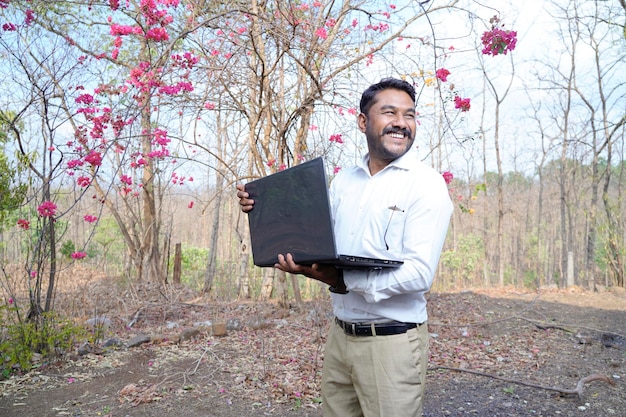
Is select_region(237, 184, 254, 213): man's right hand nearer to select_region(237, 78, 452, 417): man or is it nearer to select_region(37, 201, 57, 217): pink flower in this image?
select_region(237, 78, 452, 417): man

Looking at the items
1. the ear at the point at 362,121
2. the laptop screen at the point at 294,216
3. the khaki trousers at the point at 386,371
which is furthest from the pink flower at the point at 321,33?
the khaki trousers at the point at 386,371

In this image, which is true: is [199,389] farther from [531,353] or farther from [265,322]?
[531,353]

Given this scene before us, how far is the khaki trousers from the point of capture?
4.58 feet

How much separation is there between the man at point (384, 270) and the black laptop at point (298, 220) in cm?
5

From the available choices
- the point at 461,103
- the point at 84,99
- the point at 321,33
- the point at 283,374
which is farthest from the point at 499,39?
the point at 84,99

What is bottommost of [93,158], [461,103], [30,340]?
[30,340]

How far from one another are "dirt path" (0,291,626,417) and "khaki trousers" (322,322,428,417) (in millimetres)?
1914

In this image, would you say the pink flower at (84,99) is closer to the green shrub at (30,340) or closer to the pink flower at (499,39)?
the green shrub at (30,340)

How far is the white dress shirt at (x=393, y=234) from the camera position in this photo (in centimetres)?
132

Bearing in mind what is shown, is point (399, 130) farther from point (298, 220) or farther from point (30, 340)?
point (30, 340)

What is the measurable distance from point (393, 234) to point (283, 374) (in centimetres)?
282

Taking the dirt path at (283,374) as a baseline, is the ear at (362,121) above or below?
above

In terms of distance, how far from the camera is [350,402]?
1.55 metres

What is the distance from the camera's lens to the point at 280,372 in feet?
13.0
